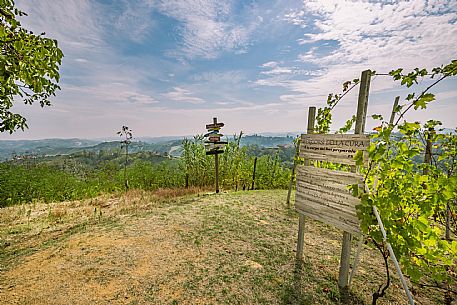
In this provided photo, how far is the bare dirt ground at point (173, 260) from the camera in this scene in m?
2.66

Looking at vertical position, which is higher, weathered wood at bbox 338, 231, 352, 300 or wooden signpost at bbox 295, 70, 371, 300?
wooden signpost at bbox 295, 70, 371, 300

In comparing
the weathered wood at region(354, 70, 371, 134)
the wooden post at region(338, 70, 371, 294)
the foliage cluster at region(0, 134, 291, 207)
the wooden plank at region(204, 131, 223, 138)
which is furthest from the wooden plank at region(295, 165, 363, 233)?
the foliage cluster at region(0, 134, 291, 207)

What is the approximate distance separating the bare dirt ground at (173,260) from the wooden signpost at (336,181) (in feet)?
2.43

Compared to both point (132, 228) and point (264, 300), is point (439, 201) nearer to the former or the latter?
point (264, 300)

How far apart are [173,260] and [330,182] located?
252 cm

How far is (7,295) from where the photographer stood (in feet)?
8.37

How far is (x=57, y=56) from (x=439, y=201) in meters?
3.44

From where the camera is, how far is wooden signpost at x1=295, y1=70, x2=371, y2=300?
2518 millimetres

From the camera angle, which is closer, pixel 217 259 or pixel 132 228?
pixel 217 259

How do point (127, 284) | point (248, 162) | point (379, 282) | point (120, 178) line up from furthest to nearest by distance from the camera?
point (248, 162), point (120, 178), point (379, 282), point (127, 284)

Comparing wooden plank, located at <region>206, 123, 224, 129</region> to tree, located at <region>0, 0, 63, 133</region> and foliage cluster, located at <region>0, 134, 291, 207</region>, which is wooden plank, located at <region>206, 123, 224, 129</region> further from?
tree, located at <region>0, 0, 63, 133</region>

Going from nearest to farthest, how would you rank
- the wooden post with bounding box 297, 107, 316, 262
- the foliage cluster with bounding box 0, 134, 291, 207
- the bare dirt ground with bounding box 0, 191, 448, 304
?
the bare dirt ground with bounding box 0, 191, 448, 304
the wooden post with bounding box 297, 107, 316, 262
the foliage cluster with bounding box 0, 134, 291, 207

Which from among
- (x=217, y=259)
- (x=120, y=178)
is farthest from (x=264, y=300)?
(x=120, y=178)

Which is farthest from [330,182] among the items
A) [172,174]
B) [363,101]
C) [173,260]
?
[172,174]
